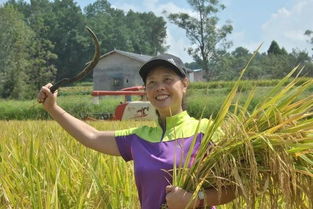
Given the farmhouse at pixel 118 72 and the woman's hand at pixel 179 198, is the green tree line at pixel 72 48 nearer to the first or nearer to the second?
the farmhouse at pixel 118 72

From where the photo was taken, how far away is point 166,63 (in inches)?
72.6

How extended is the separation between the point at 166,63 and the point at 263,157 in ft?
1.82

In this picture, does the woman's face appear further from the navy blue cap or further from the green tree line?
the green tree line

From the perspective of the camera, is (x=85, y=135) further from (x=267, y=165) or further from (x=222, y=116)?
(x=267, y=165)

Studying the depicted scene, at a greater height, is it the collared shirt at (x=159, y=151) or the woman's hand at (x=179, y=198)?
the collared shirt at (x=159, y=151)

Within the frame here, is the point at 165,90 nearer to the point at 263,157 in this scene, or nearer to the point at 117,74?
the point at 263,157

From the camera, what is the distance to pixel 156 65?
1864 mm

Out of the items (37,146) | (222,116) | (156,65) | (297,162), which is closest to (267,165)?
(297,162)

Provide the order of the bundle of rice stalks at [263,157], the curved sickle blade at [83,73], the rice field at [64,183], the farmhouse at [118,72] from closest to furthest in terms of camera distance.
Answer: the bundle of rice stalks at [263,157] → the curved sickle blade at [83,73] → the rice field at [64,183] → the farmhouse at [118,72]

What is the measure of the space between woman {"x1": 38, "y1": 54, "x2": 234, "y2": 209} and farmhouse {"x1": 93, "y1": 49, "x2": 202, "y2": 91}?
43137 mm

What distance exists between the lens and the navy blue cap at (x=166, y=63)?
1.84 m

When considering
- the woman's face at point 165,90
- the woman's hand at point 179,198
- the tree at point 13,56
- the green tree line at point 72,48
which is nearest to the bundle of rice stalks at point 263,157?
the woman's hand at point 179,198

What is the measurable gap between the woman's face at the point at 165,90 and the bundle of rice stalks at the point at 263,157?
316 mm

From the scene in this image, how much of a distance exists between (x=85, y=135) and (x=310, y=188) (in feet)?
3.17
